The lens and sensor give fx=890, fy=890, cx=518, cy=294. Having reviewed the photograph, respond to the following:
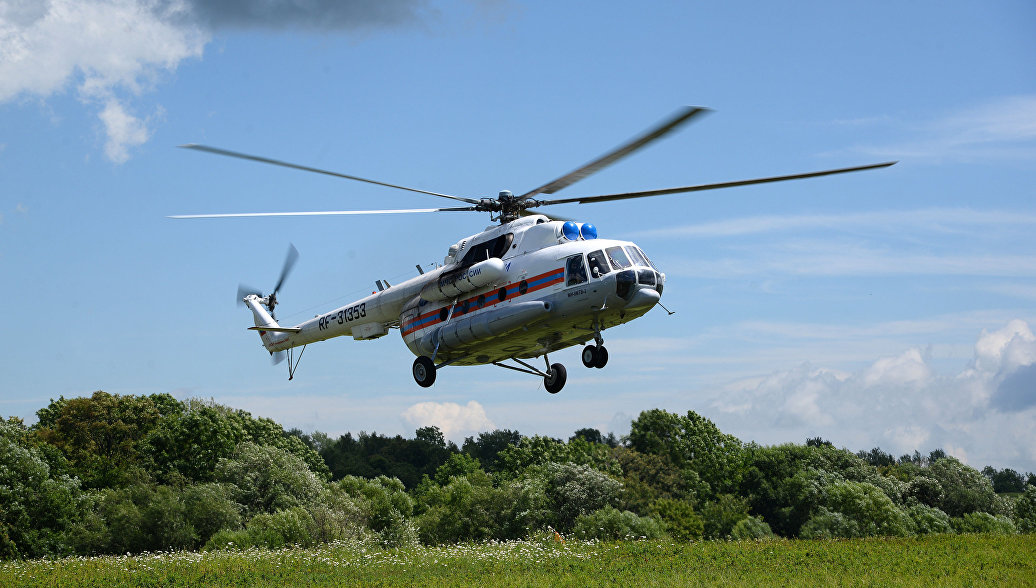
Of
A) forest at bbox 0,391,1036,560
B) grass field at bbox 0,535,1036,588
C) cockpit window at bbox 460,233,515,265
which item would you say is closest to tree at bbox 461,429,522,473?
forest at bbox 0,391,1036,560

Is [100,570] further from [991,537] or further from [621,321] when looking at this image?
[991,537]

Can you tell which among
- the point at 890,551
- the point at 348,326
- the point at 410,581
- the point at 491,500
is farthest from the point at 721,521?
the point at 348,326

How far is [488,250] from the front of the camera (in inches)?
1032

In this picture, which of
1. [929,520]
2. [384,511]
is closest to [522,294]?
[384,511]

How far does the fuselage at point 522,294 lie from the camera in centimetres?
2359

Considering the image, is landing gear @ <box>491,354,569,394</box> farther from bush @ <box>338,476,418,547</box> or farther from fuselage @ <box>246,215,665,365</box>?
bush @ <box>338,476,418,547</box>

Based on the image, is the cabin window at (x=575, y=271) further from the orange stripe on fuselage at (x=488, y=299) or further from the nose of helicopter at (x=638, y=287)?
the nose of helicopter at (x=638, y=287)

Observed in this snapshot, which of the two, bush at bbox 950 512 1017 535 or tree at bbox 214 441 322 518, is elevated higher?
tree at bbox 214 441 322 518

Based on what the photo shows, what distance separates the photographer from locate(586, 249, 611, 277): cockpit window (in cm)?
2350

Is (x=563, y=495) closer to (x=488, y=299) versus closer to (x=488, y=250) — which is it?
(x=488, y=250)

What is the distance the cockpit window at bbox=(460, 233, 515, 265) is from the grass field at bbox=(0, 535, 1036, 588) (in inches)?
498

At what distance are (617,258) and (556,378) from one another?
18.0 feet

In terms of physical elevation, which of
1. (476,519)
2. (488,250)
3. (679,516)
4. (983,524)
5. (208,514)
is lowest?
(983,524)

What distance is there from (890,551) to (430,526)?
43.0 m
